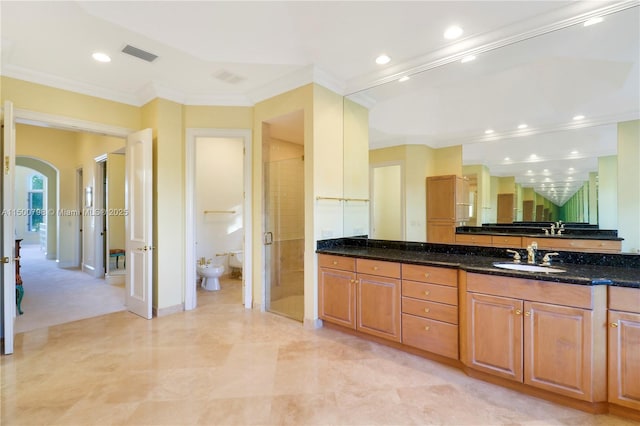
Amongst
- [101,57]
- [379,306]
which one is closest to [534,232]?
[379,306]

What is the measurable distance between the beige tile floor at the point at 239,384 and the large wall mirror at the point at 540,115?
137 centimetres

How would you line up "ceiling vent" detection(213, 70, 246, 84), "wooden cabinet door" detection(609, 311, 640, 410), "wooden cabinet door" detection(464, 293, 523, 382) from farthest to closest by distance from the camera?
"ceiling vent" detection(213, 70, 246, 84), "wooden cabinet door" detection(464, 293, 523, 382), "wooden cabinet door" detection(609, 311, 640, 410)

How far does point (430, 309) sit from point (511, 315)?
1.98ft

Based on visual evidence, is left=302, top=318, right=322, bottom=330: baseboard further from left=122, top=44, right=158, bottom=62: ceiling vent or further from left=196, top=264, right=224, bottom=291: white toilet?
left=122, top=44, right=158, bottom=62: ceiling vent

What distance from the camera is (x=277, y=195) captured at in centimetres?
386

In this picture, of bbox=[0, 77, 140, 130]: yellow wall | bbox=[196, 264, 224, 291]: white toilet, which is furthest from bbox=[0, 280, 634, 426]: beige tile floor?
bbox=[0, 77, 140, 130]: yellow wall

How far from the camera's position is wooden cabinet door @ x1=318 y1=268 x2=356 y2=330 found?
3.01m

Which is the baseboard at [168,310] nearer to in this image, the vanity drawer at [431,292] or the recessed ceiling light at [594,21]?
the vanity drawer at [431,292]

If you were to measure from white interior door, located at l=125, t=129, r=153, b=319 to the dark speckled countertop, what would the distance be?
6.81ft

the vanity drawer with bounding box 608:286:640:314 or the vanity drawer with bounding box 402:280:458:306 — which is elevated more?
the vanity drawer with bounding box 608:286:640:314

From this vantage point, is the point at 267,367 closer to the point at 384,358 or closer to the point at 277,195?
the point at 384,358

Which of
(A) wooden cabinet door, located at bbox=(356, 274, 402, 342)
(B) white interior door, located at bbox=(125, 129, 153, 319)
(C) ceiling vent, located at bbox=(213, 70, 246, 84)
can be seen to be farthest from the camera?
(B) white interior door, located at bbox=(125, 129, 153, 319)

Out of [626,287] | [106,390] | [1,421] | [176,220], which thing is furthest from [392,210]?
[1,421]

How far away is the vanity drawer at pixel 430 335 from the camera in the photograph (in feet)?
7.90
